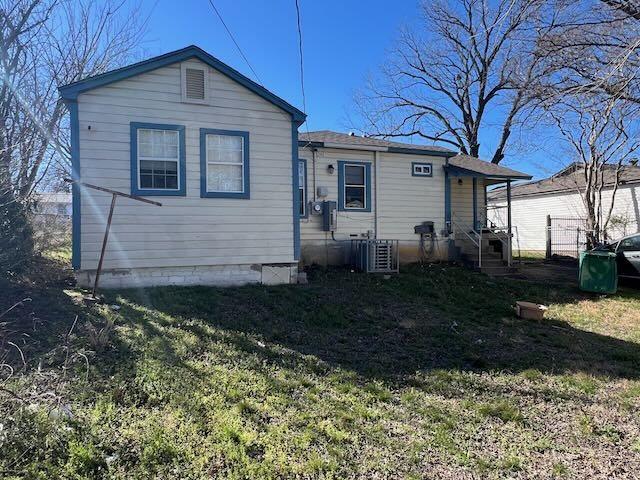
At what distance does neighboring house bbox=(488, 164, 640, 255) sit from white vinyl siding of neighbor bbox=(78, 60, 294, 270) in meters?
9.84

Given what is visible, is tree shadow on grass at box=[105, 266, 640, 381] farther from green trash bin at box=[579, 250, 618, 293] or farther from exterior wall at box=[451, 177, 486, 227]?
exterior wall at box=[451, 177, 486, 227]

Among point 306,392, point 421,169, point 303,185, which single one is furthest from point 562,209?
point 306,392

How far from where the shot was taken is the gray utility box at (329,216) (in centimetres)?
1118

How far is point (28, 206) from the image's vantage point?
8.71 meters

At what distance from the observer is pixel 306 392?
3975 mm

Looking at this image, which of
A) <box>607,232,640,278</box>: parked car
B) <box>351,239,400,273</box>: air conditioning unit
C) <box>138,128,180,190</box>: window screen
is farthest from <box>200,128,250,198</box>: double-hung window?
<box>607,232,640,278</box>: parked car

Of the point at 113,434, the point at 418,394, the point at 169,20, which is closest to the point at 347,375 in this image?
the point at 418,394

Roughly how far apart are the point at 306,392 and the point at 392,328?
2849 millimetres

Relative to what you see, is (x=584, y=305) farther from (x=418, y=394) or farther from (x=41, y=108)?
(x=41, y=108)

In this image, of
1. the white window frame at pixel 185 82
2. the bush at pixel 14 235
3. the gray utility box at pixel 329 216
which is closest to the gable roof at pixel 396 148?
the gray utility box at pixel 329 216

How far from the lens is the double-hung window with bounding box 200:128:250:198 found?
8.38 meters

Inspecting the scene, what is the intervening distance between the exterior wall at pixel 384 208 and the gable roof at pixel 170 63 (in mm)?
2529

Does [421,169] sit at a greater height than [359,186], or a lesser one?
greater

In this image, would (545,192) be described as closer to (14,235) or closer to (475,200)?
(475,200)
